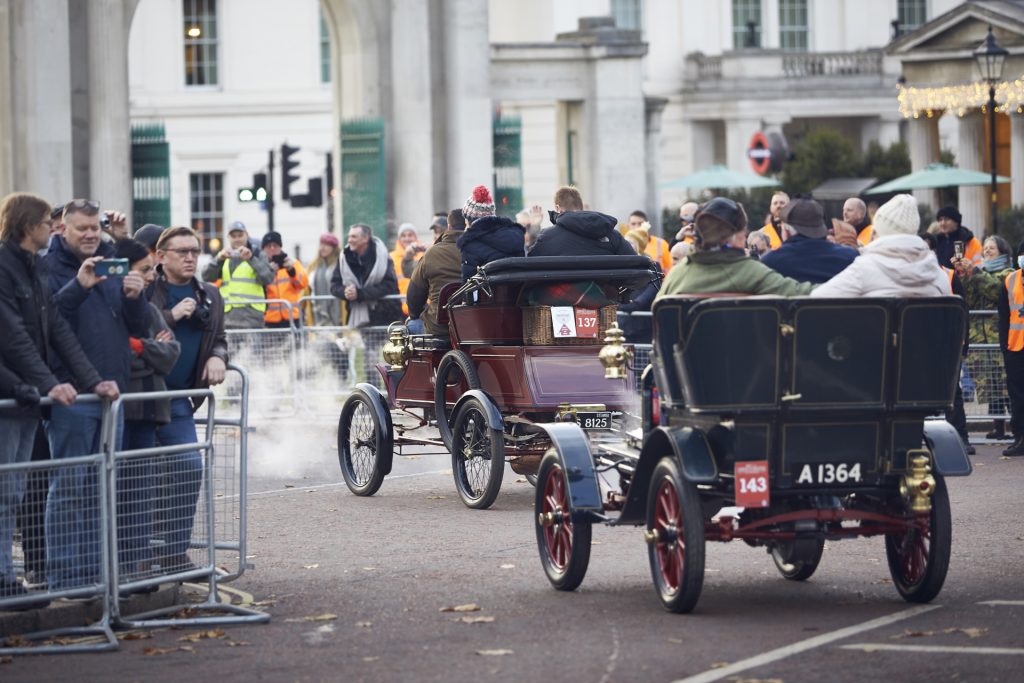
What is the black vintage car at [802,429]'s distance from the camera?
375 inches

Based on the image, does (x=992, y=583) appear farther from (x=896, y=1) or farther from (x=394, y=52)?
(x=896, y=1)

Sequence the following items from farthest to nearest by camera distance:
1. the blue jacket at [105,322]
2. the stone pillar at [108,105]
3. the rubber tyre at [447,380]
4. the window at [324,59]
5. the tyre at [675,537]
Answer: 1. the window at [324,59]
2. the stone pillar at [108,105]
3. the rubber tyre at [447,380]
4. the blue jacket at [105,322]
5. the tyre at [675,537]

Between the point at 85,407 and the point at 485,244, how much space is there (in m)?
5.07

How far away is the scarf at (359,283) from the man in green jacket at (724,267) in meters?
11.4

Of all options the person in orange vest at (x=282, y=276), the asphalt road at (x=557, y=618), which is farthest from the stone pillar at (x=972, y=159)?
the asphalt road at (x=557, y=618)

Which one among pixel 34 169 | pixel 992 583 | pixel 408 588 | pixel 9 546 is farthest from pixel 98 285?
pixel 34 169

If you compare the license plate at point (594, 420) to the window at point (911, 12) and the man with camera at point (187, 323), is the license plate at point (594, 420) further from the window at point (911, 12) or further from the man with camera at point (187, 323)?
the window at point (911, 12)

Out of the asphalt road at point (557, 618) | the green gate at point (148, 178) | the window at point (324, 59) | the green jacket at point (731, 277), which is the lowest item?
the asphalt road at point (557, 618)

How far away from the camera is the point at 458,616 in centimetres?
1000

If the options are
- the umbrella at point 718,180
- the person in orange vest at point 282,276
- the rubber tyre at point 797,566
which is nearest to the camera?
the rubber tyre at point 797,566

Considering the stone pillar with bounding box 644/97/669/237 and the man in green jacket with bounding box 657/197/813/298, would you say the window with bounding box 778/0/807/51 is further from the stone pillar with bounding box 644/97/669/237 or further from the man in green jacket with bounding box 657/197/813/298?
the man in green jacket with bounding box 657/197/813/298

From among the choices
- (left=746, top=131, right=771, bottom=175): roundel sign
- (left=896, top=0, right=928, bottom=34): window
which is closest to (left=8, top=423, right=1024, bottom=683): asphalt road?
(left=746, top=131, right=771, bottom=175): roundel sign

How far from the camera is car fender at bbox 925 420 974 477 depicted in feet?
32.6

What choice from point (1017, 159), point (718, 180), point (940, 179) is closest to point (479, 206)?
point (940, 179)
